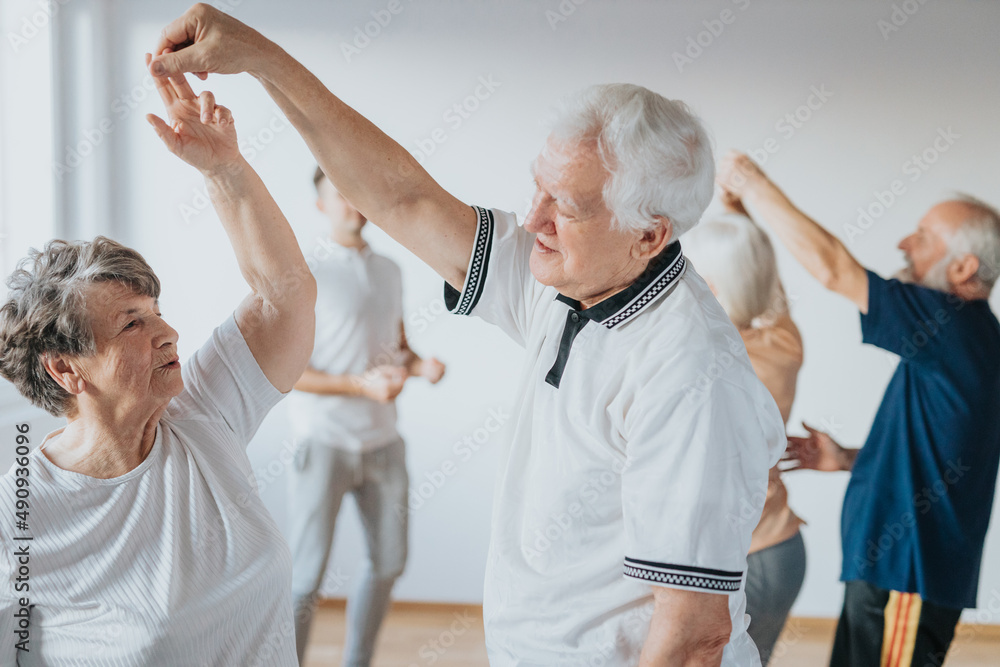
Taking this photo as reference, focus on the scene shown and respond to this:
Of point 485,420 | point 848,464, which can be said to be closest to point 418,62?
point 485,420

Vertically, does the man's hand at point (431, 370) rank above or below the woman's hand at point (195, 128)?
below

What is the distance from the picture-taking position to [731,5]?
12.7 ft

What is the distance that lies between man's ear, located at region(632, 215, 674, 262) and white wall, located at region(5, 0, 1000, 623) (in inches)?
107

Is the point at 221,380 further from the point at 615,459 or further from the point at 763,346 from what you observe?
the point at 763,346

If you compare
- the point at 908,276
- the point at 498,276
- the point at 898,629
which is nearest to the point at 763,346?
the point at 908,276

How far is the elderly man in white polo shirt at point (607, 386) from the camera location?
1.08 meters

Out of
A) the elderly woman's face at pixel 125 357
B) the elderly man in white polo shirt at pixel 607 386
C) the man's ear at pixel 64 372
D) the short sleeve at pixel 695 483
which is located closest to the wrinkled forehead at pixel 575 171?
the elderly man in white polo shirt at pixel 607 386

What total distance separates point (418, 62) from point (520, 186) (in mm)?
804

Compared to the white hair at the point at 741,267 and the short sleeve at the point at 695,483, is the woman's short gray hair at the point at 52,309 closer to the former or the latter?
the short sleeve at the point at 695,483

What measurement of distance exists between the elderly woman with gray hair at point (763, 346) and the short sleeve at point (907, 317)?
10.2 inches

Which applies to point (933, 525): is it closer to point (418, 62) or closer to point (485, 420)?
point (485, 420)

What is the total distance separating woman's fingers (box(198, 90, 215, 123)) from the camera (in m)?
1.36

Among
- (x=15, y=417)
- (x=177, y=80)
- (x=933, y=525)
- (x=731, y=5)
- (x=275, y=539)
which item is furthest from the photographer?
(x=731, y=5)

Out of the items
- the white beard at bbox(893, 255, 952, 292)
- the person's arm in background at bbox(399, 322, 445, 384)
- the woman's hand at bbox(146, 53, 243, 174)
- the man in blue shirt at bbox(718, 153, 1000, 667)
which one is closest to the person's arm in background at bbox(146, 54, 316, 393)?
the woman's hand at bbox(146, 53, 243, 174)
